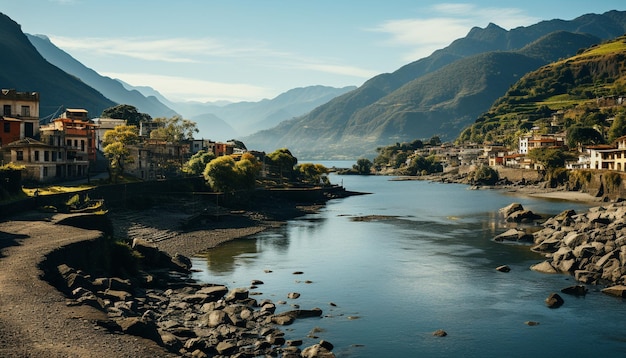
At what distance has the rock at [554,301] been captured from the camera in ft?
142

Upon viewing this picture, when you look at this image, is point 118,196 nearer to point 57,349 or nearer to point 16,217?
point 16,217

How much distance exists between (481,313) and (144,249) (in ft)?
97.8

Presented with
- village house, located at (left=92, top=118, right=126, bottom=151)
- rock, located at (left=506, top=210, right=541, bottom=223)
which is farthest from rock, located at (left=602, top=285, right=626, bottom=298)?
village house, located at (left=92, top=118, right=126, bottom=151)

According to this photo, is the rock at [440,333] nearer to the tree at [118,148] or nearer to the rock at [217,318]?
the rock at [217,318]

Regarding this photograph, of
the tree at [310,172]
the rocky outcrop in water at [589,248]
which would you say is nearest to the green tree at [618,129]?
the tree at [310,172]

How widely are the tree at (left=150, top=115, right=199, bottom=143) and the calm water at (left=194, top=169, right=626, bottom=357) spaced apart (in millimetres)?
64247

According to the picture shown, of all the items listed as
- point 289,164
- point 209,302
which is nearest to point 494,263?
point 209,302

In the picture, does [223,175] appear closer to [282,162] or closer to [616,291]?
[282,162]

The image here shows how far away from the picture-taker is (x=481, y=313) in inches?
1655

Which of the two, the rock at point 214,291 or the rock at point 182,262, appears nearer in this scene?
the rock at point 214,291

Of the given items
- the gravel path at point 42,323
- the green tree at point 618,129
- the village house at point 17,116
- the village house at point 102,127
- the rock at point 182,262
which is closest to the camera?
the gravel path at point 42,323

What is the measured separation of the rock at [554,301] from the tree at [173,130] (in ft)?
363

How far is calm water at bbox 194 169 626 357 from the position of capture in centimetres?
3597

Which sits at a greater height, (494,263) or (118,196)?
(118,196)
